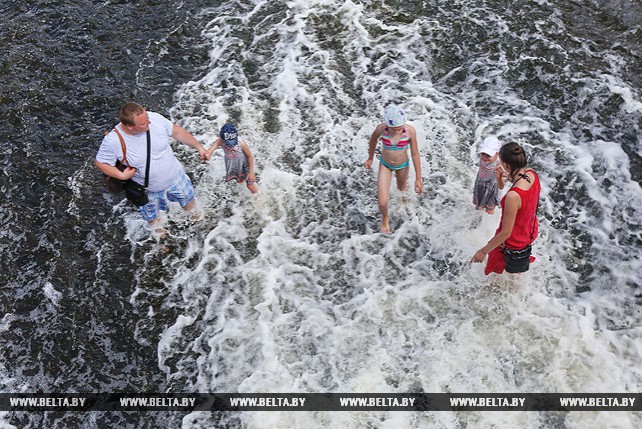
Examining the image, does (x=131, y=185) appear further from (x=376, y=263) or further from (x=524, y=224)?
(x=524, y=224)

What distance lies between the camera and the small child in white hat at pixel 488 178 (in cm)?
632

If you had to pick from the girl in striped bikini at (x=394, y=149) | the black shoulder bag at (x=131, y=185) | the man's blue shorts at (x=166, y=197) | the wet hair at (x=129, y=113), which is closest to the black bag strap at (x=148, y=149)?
the black shoulder bag at (x=131, y=185)

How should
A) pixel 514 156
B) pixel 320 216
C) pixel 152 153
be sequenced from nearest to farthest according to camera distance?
pixel 514 156
pixel 152 153
pixel 320 216

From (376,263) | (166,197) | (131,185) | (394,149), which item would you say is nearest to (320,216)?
(376,263)

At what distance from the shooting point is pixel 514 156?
5066 millimetres

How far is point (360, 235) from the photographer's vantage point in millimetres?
7621

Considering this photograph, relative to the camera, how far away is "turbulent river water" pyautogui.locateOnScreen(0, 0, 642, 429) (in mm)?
6125

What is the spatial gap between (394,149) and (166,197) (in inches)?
125

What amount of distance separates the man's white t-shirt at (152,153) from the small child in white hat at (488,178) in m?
3.95

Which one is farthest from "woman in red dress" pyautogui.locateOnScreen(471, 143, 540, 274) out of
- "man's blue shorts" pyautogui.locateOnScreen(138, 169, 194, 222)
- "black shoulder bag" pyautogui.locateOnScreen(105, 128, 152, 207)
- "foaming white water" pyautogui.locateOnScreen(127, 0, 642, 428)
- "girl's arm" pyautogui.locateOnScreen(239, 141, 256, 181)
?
"black shoulder bag" pyautogui.locateOnScreen(105, 128, 152, 207)

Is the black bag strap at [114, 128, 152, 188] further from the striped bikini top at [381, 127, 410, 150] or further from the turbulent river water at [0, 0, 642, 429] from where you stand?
the striped bikini top at [381, 127, 410, 150]

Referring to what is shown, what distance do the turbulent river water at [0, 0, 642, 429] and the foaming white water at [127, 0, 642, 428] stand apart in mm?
32

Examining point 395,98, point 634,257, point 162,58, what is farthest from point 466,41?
point 162,58

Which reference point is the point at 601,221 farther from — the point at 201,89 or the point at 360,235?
the point at 201,89
